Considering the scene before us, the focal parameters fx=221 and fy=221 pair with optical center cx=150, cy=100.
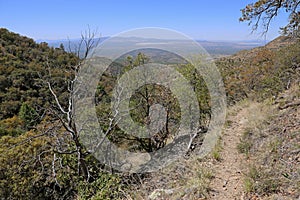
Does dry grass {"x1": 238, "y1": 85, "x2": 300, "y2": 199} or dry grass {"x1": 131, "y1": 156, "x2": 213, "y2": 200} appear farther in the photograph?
dry grass {"x1": 131, "y1": 156, "x2": 213, "y2": 200}

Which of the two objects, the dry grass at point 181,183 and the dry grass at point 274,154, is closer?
the dry grass at point 274,154

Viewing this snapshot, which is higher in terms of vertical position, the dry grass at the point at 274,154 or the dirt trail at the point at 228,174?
the dry grass at the point at 274,154

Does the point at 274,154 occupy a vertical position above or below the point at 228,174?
above

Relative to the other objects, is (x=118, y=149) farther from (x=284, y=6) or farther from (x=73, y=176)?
(x=284, y=6)

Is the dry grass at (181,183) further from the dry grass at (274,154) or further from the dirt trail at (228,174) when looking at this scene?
the dry grass at (274,154)

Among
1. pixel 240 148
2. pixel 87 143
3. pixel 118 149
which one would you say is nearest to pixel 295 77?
pixel 240 148

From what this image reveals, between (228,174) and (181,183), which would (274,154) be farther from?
(181,183)

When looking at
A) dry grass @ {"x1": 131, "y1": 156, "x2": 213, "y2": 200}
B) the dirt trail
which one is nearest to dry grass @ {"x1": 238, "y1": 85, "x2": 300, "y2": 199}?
the dirt trail

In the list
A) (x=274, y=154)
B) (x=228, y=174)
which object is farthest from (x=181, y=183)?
(x=274, y=154)

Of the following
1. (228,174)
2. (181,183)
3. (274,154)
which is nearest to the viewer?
(274,154)

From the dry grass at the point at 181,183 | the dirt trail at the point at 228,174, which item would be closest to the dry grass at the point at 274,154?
the dirt trail at the point at 228,174

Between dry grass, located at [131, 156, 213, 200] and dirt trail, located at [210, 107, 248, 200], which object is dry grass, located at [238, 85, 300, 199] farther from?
dry grass, located at [131, 156, 213, 200]

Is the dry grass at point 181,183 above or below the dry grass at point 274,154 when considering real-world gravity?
below

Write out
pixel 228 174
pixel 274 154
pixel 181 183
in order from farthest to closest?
pixel 228 174 → pixel 181 183 → pixel 274 154
